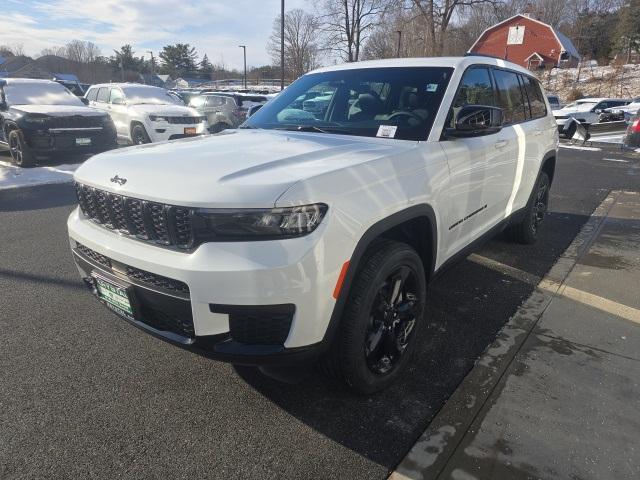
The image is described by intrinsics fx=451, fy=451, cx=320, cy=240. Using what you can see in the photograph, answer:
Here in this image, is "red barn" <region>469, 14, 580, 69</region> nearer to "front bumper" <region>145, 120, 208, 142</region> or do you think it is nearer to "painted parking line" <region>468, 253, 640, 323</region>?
"front bumper" <region>145, 120, 208, 142</region>

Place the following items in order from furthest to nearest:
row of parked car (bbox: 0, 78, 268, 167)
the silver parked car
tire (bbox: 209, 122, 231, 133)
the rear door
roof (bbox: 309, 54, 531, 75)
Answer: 1. the silver parked car
2. tire (bbox: 209, 122, 231, 133)
3. row of parked car (bbox: 0, 78, 268, 167)
4. the rear door
5. roof (bbox: 309, 54, 531, 75)

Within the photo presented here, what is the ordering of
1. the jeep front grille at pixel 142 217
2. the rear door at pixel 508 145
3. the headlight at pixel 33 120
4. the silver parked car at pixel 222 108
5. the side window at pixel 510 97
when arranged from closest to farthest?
1. the jeep front grille at pixel 142 217
2. the rear door at pixel 508 145
3. the side window at pixel 510 97
4. the headlight at pixel 33 120
5. the silver parked car at pixel 222 108

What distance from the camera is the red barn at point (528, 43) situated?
157 feet

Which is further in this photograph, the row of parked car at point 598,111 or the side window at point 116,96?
the row of parked car at point 598,111

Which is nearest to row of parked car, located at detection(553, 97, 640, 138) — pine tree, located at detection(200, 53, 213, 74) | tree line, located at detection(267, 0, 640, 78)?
tree line, located at detection(267, 0, 640, 78)

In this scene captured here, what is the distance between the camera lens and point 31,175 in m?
8.71

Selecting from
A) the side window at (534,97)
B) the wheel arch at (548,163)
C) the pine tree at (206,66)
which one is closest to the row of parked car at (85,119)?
the side window at (534,97)

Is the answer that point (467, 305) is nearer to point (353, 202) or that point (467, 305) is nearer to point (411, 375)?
point (411, 375)

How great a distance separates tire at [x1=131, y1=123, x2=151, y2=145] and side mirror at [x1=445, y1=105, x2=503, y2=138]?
9755 millimetres

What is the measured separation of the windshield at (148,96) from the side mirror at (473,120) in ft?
36.1

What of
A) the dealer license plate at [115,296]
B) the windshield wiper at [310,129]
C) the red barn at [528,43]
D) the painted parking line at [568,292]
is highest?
the red barn at [528,43]

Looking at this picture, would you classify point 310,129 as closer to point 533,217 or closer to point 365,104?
point 365,104

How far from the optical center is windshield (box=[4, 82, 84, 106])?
31.8 feet

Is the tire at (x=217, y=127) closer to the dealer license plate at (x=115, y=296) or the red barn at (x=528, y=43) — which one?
the dealer license plate at (x=115, y=296)
